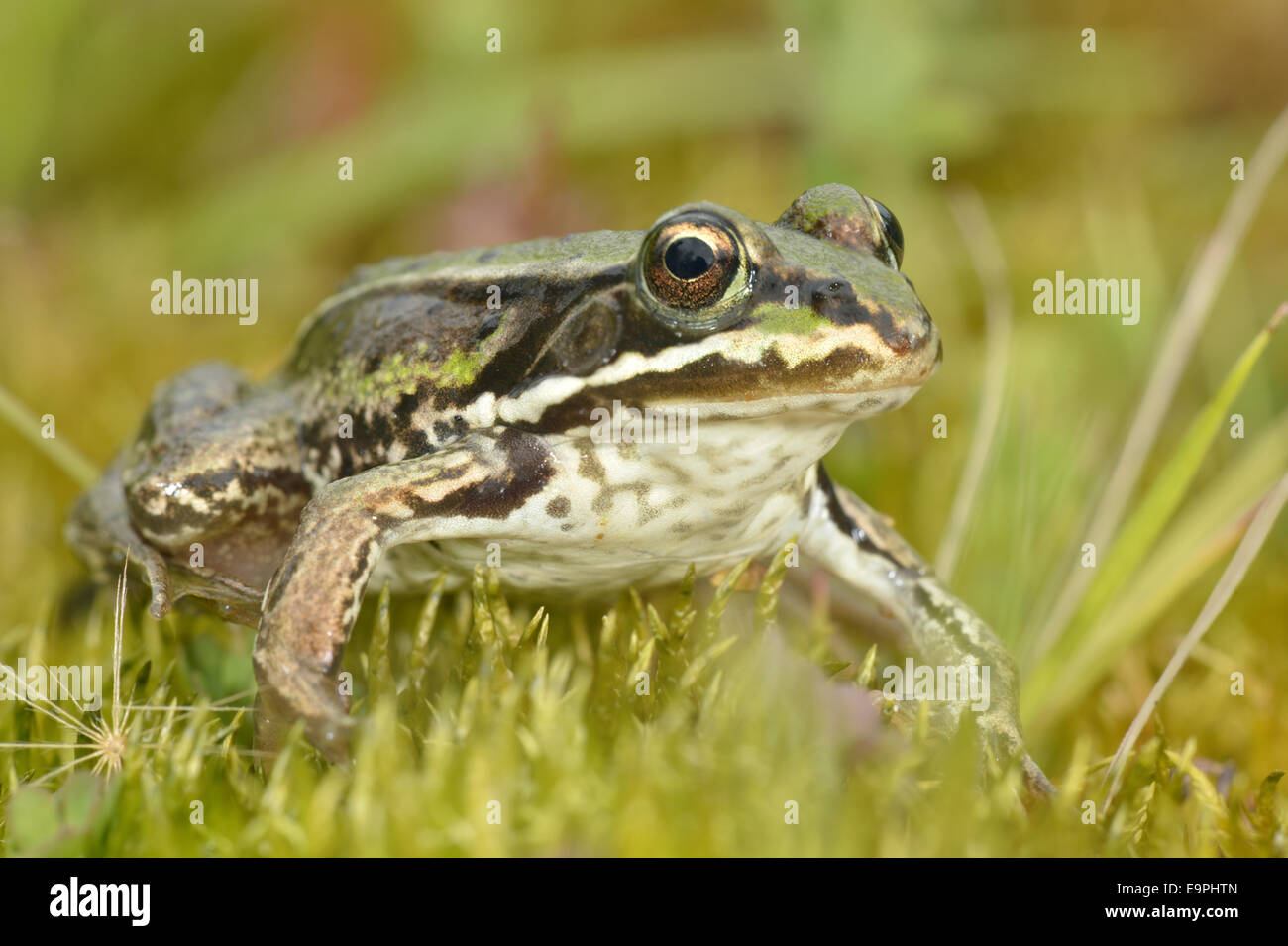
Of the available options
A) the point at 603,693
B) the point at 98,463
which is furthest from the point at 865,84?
the point at 98,463

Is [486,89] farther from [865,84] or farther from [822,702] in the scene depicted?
[822,702]

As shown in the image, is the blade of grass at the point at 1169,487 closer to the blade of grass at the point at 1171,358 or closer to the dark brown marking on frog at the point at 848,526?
the blade of grass at the point at 1171,358

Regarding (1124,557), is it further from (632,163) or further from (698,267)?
(632,163)

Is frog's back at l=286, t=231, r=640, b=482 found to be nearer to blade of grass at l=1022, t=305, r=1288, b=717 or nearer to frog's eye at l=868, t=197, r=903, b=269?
frog's eye at l=868, t=197, r=903, b=269

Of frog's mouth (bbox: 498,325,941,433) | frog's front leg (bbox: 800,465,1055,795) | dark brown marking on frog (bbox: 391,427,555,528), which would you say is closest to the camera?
frog's mouth (bbox: 498,325,941,433)

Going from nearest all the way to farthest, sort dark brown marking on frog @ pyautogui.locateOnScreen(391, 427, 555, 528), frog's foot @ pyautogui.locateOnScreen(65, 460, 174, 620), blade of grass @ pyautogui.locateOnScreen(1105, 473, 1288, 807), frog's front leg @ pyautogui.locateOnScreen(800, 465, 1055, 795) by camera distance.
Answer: blade of grass @ pyautogui.locateOnScreen(1105, 473, 1288, 807)
dark brown marking on frog @ pyautogui.locateOnScreen(391, 427, 555, 528)
frog's front leg @ pyautogui.locateOnScreen(800, 465, 1055, 795)
frog's foot @ pyautogui.locateOnScreen(65, 460, 174, 620)

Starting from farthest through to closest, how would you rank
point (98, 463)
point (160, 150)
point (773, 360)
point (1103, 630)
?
point (160, 150) → point (98, 463) → point (1103, 630) → point (773, 360)

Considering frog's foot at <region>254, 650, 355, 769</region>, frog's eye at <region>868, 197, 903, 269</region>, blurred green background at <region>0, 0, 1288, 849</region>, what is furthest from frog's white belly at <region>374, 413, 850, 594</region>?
blurred green background at <region>0, 0, 1288, 849</region>

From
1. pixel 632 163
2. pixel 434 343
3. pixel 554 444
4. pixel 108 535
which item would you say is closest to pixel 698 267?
pixel 554 444
